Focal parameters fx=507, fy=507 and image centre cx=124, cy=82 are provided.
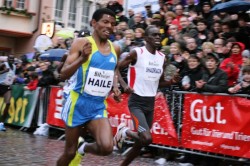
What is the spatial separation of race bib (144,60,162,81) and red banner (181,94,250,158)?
155cm

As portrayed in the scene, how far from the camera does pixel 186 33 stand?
11.2m

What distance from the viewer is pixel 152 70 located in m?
7.62

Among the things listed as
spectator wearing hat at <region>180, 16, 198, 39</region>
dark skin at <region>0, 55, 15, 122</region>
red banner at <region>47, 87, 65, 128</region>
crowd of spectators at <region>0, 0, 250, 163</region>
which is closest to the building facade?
dark skin at <region>0, 55, 15, 122</region>

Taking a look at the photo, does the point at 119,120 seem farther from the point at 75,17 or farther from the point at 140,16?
the point at 75,17

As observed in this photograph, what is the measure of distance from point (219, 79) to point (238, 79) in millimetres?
353

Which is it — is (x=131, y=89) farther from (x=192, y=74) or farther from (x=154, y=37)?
(x=192, y=74)

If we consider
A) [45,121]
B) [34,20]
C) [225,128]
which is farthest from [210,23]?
[34,20]

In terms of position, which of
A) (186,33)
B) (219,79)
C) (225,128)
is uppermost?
(186,33)

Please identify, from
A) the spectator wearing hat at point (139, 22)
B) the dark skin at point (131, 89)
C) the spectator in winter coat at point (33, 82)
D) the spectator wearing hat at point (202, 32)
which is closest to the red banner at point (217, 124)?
the dark skin at point (131, 89)

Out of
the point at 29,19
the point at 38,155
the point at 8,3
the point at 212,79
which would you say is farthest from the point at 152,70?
the point at 29,19

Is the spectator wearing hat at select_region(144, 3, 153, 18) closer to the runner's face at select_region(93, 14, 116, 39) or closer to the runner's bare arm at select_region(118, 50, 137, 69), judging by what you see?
the runner's bare arm at select_region(118, 50, 137, 69)

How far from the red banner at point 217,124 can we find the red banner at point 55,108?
13.8 feet

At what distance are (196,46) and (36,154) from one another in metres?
3.89

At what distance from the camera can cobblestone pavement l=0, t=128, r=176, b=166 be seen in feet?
27.0
